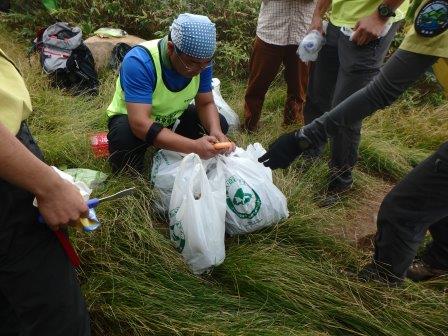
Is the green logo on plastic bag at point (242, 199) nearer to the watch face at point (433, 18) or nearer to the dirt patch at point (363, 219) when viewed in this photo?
the dirt patch at point (363, 219)

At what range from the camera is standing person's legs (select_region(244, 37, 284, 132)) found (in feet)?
10.0

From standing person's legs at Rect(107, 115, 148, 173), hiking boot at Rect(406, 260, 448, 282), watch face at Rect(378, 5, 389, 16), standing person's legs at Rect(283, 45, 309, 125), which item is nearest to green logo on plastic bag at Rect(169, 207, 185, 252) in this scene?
standing person's legs at Rect(107, 115, 148, 173)

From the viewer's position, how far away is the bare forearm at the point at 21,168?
0.98 metres

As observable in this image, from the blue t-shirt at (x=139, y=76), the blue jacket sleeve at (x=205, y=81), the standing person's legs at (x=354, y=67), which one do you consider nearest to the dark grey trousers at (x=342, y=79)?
the standing person's legs at (x=354, y=67)

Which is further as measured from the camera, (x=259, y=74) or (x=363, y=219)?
(x=259, y=74)

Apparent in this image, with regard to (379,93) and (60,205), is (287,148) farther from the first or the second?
(60,205)

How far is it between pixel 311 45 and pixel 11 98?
1.90m

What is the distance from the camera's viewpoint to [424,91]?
454 centimetres

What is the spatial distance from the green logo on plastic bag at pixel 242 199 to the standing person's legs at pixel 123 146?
25.4 inches

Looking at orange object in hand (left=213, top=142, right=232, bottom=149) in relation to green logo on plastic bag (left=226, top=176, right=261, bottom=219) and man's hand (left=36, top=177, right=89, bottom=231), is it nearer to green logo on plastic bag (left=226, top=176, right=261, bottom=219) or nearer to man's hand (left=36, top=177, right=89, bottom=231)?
green logo on plastic bag (left=226, top=176, right=261, bottom=219)

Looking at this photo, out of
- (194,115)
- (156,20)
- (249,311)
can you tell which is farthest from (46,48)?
(249,311)

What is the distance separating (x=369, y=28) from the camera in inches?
82.7

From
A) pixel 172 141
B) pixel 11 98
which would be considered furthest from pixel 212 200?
pixel 11 98

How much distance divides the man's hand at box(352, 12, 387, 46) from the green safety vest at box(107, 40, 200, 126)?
89 cm
